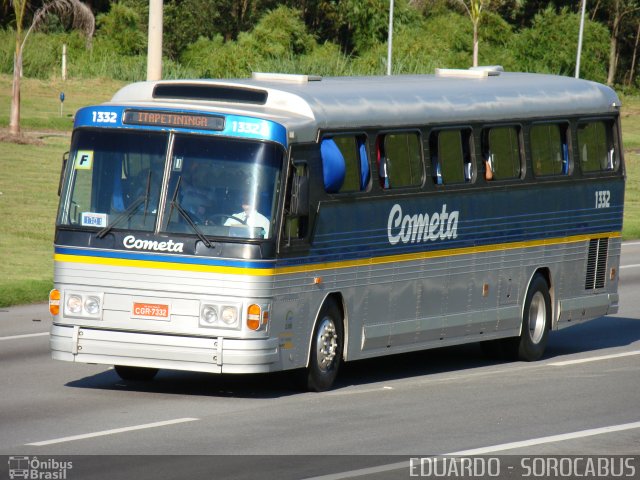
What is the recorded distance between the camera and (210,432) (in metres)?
12.0

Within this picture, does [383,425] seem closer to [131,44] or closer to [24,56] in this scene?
[24,56]

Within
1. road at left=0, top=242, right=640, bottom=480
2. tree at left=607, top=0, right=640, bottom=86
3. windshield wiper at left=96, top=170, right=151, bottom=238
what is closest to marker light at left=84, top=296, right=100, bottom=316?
windshield wiper at left=96, top=170, right=151, bottom=238

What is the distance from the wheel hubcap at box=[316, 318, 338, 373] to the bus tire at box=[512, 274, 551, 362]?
378 centimetres

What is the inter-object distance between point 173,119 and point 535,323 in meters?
6.04

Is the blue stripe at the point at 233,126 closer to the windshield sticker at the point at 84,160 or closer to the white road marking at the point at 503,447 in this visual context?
the windshield sticker at the point at 84,160

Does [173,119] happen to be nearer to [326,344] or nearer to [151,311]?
[151,311]

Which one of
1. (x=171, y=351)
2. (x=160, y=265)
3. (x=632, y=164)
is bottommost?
(x=632, y=164)

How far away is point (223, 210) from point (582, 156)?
6505 millimetres

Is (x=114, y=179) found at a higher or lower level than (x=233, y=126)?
lower

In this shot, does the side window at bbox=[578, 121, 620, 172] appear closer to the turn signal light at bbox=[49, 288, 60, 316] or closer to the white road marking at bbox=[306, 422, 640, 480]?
the white road marking at bbox=[306, 422, 640, 480]

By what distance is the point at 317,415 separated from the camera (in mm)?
12984

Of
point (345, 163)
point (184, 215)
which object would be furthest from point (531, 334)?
point (184, 215)

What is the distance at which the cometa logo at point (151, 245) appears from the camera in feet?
44.5
